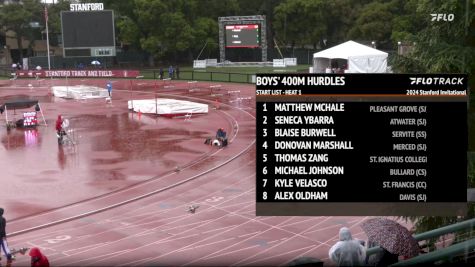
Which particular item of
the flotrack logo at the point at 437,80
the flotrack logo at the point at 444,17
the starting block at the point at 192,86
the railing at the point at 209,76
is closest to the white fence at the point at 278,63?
the railing at the point at 209,76

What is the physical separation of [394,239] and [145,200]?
36.2ft

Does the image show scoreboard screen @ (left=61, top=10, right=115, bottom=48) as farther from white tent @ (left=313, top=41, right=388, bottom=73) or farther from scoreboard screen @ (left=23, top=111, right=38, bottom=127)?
scoreboard screen @ (left=23, top=111, right=38, bottom=127)

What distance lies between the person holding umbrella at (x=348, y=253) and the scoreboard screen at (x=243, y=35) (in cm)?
5960

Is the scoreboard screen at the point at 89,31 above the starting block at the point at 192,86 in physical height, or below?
above

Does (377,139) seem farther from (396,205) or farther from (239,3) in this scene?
(239,3)

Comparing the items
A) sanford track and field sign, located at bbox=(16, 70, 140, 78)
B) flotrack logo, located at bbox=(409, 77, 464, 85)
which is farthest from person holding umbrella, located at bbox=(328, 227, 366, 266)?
sanford track and field sign, located at bbox=(16, 70, 140, 78)

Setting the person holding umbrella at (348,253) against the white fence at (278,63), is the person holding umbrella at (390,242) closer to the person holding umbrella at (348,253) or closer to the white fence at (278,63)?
the person holding umbrella at (348,253)

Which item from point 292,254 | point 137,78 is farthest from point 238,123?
point 137,78

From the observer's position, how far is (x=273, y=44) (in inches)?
3054

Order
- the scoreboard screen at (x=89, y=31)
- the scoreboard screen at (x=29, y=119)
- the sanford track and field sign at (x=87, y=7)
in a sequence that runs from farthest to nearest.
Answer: the sanford track and field sign at (x=87, y=7) < the scoreboard screen at (x=89, y=31) < the scoreboard screen at (x=29, y=119)

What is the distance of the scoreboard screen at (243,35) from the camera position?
218 ft

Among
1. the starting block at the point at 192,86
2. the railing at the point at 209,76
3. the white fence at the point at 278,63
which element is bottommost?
the starting block at the point at 192,86

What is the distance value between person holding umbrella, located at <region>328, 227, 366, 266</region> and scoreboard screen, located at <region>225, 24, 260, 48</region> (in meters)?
59.6

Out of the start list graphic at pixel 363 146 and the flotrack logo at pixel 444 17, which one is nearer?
the start list graphic at pixel 363 146
